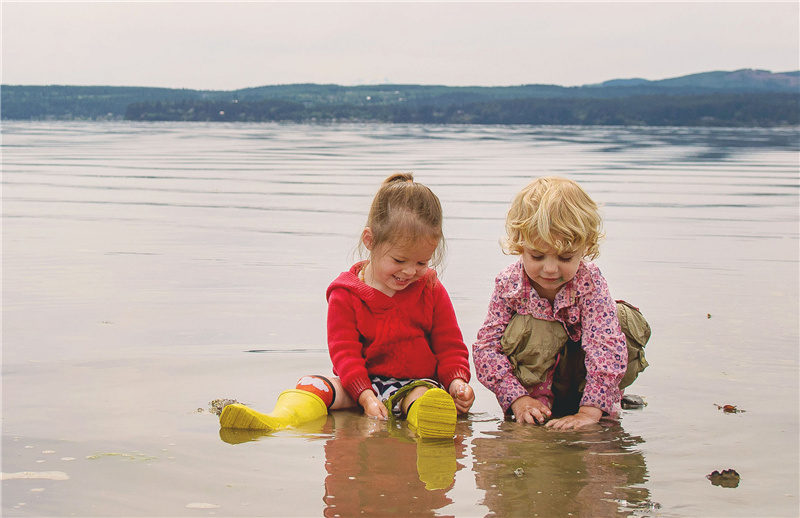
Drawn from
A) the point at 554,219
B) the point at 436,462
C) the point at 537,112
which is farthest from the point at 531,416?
the point at 537,112

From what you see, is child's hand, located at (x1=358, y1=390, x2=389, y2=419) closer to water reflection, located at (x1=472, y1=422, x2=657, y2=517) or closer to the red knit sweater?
the red knit sweater

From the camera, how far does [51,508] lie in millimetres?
2992

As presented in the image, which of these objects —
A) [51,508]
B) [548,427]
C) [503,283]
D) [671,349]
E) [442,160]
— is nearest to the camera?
[51,508]

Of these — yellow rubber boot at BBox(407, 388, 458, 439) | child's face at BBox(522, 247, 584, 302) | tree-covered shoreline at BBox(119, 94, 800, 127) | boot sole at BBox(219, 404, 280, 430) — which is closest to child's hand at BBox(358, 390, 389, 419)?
yellow rubber boot at BBox(407, 388, 458, 439)

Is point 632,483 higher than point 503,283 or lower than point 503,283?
lower

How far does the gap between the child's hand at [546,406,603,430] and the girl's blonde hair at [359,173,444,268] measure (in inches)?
38.1

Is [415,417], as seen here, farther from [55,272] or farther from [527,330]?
[55,272]

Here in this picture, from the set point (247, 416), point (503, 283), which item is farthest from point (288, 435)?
point (503, 283)

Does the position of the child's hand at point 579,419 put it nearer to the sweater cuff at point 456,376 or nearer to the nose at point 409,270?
the sweater cuff at point 456,376

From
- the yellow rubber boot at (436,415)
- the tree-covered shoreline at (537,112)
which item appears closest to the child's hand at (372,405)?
A: the yellow rubber boot at (436,415)

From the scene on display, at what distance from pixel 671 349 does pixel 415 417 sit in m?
2.05

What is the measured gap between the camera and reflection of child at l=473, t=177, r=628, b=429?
4.07 metres

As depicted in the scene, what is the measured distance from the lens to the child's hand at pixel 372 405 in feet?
13.6

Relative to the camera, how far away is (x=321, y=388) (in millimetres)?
4258
